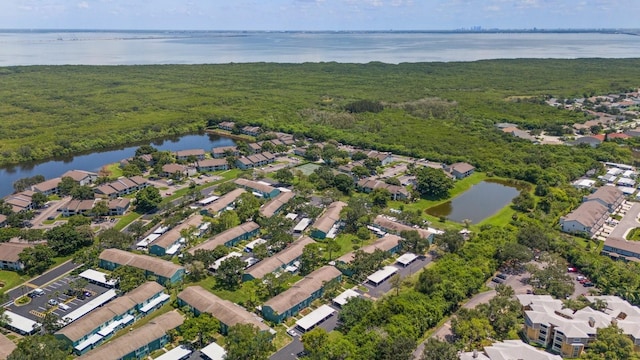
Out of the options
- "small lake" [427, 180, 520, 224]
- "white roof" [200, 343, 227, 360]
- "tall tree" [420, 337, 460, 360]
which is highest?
"tall tree" [420, 337, 460, 360]

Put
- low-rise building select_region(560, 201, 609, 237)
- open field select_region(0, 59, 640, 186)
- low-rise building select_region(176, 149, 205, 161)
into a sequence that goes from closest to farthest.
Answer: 1. low-rise building select_region(560, 201, 609, 237)
2. low-rise building select_region(176, 149, 205, 161)
3. open field select_region(0, 59, 640, 186)

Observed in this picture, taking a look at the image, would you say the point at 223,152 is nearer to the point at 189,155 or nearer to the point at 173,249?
the point at 189,155

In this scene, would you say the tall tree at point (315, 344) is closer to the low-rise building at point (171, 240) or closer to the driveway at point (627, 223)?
the low-rise building at point (171, 240)

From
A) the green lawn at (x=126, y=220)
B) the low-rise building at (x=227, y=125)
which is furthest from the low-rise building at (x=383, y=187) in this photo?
the low-rise building at (x=227, y=125)

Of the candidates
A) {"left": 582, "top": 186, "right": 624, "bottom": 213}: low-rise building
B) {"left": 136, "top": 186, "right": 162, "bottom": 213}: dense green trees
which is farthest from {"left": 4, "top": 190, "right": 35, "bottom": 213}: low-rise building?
{"left": 582, "top": 186, "right": 624, "bottom": 213}: low-rise building

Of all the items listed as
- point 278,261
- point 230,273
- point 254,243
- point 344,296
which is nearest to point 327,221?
point 254,243

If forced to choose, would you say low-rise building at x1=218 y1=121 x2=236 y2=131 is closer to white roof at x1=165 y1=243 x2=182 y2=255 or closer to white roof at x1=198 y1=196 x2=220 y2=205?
white roof at x1=198 y1=196 x2=220 y2=205
